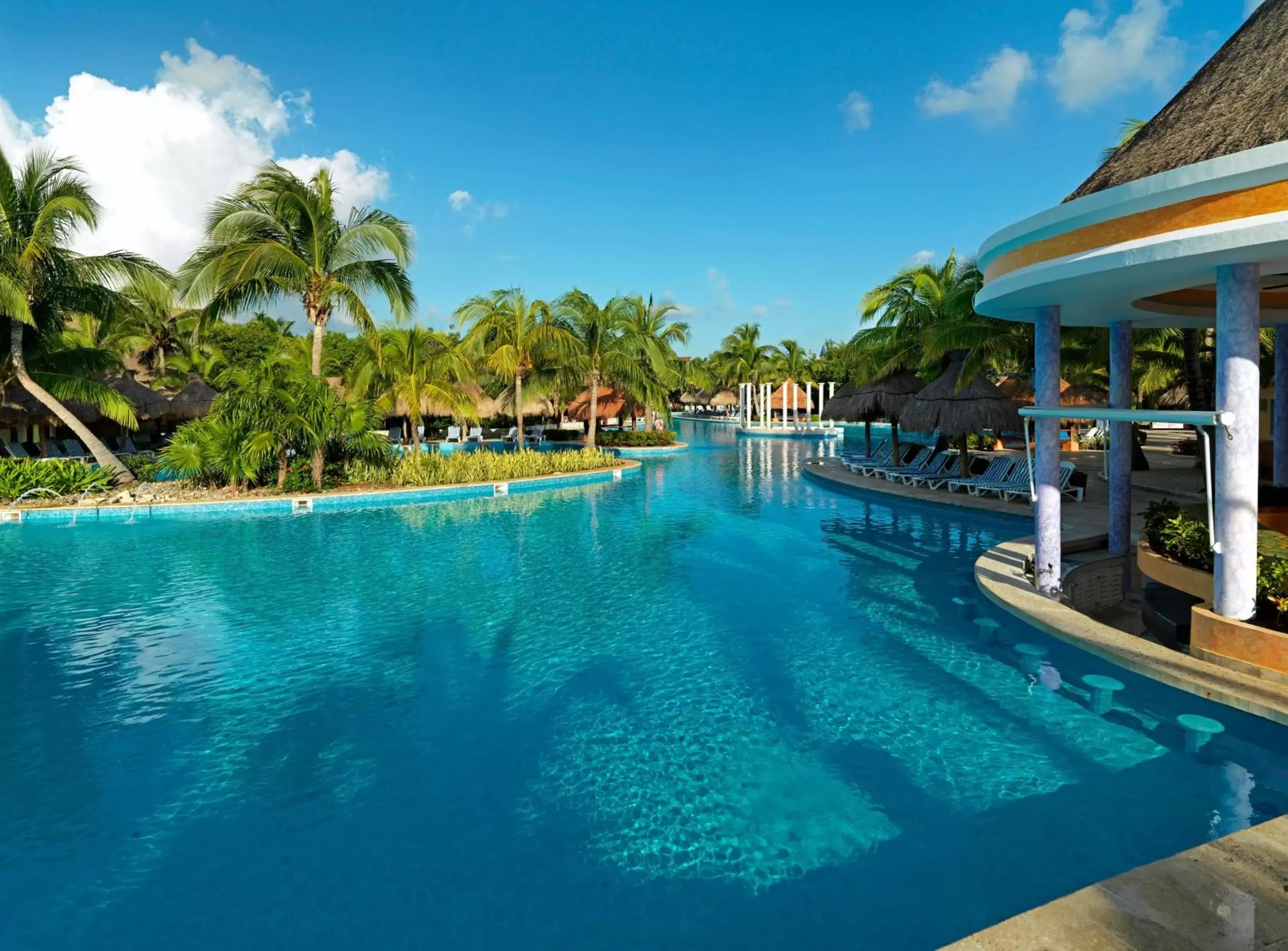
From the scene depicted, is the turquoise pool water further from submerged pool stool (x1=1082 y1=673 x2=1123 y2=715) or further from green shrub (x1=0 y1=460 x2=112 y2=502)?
green shrub (x1=0 y1=460 x2=112 y2=502)

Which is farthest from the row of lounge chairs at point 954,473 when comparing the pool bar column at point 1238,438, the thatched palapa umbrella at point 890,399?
the pool bar column at point 1238,438

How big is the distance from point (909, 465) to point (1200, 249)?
48.3ft

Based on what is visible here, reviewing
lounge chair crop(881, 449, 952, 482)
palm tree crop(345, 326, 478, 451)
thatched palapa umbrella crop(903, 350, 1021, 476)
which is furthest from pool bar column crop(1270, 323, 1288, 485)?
palm tree crop(345, 326, 478, 451)

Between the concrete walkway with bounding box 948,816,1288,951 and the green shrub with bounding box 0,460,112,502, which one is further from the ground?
the green shrub with bounding box 0,460,112,502

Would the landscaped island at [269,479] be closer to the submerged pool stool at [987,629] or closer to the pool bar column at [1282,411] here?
the submerged pool stool at [987,629]

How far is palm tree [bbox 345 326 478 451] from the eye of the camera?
68.4ft

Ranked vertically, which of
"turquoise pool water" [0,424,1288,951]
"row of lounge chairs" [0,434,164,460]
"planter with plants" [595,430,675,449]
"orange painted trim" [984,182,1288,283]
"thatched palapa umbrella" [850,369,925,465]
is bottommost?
"turquoise pool water" [0,424,1288,951]

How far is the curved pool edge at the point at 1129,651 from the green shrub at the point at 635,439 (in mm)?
23307

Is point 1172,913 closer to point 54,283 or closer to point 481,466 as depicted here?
point 481,466

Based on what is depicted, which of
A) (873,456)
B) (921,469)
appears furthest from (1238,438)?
(873,456)

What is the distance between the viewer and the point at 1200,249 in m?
5.14

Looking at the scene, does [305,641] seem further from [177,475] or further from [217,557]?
[177,475]

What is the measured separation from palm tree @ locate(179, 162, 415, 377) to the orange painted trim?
15633 mm

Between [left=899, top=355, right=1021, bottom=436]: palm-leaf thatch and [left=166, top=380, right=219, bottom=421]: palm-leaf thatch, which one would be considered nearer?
[left=899, top=355, right=1021, bottom=436]: palm-leaf thatch
